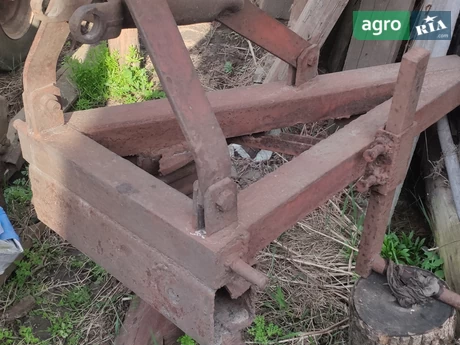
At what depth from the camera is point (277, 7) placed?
420 centimetres

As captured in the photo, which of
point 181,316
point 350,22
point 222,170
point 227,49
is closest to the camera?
point 222,170

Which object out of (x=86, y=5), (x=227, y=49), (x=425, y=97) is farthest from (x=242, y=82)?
(x=86, y=5)

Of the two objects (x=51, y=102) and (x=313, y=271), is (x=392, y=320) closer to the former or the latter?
(x=313, y=271)

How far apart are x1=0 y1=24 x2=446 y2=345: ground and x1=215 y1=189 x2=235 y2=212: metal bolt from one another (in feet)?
4.81

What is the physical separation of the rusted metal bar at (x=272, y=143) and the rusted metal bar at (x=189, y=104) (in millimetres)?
853

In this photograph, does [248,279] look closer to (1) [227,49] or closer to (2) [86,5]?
(2) [86,5]

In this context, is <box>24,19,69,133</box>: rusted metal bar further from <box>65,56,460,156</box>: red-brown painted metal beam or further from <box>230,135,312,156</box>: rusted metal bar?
<box>230,135,312,156</box>: rusted metal bar

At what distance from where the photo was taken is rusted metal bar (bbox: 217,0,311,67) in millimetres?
1938

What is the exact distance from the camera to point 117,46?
4.45 meters

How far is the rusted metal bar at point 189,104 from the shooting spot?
4.68 feet

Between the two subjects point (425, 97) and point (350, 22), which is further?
point (350, 22)

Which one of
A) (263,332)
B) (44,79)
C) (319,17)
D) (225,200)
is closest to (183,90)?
(225,200)

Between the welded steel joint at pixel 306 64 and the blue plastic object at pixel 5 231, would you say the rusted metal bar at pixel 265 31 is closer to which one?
the welded steel joint at pixel 306 64

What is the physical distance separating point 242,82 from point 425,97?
7.33 ft
